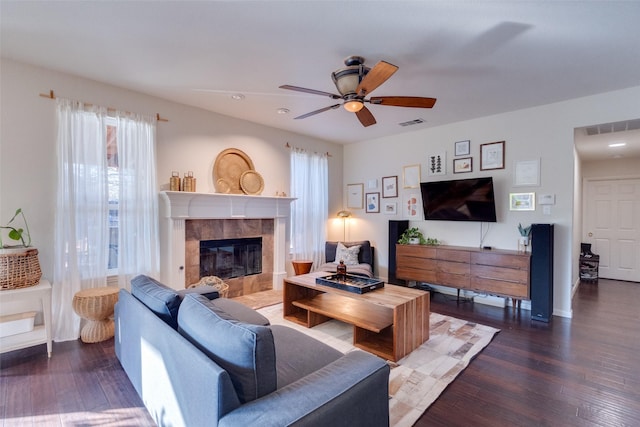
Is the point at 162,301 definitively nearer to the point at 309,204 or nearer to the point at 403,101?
the point at 403,101

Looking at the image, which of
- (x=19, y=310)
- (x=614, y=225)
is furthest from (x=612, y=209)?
(x=19, y=310)

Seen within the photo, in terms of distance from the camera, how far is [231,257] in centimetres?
459

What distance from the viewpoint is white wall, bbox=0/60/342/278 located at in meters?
2.84

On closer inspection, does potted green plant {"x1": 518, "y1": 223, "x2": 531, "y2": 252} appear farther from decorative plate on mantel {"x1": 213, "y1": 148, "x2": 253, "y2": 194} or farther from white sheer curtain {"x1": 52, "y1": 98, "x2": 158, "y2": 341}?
white sheer curtain {"x1": 52, "y1": 98, "x2": 158, "y2": 341}

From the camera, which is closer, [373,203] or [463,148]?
[463,148]

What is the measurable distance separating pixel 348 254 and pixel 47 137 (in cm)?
414

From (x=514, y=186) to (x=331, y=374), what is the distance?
3992 mm

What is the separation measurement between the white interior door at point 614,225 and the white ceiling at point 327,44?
380cm

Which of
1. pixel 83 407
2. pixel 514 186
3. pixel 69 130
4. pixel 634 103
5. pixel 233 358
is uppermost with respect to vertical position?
pixel 634 103

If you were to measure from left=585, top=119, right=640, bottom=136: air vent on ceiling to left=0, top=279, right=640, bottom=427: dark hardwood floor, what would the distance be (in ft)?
7.80

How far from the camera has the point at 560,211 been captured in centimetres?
381

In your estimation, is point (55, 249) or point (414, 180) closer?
point (55, 249)

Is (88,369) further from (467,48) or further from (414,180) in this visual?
(414,180)

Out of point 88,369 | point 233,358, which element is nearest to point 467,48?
point 233,358
